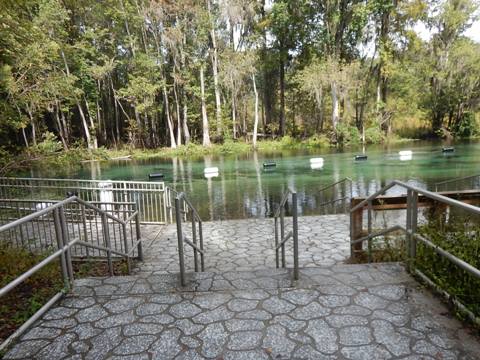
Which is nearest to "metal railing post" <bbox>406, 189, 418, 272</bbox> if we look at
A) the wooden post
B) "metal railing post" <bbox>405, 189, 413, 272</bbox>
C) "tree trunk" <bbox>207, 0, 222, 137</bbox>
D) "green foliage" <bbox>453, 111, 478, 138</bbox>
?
"metal railing post" <bbox>405, 189, 413, 272</bbox>

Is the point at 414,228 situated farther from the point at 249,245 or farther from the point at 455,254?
the point at 249,245

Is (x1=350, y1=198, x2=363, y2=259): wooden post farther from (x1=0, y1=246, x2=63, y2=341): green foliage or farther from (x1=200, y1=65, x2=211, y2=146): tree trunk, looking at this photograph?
(x1=200, y1=65, x2=211, y2=146): tree trunk

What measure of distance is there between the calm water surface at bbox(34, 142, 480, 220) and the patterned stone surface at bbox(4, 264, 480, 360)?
22.1ft

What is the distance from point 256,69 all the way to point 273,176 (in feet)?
61.1

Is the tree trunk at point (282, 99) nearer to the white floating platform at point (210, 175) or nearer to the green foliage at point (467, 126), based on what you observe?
the green foliage at point (467, 126)

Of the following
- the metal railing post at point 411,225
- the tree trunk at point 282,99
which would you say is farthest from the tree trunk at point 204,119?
the metal railing post at point 411,225

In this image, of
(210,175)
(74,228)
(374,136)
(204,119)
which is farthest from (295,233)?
(374,136)

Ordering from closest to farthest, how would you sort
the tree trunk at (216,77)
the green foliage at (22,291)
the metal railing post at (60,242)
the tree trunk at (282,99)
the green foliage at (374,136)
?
the green foliage at (22,291), the metal railing post at (60,242), the tree trunk at (216,77), the green foliage at (374,136), the tree trunk at (282,99)

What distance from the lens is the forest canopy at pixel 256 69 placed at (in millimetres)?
29125

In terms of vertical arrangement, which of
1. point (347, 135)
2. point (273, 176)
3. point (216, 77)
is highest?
point (216, 77)

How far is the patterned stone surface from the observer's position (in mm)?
2283

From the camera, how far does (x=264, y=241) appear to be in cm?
666

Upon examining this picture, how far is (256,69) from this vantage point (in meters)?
32.3

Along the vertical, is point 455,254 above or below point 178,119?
below
